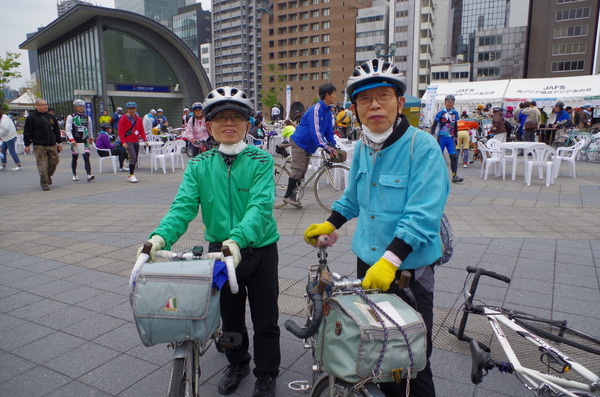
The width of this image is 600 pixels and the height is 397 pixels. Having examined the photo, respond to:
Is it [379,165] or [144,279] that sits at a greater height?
[379,165]

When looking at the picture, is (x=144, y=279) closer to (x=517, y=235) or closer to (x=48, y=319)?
(x=48, y=319)

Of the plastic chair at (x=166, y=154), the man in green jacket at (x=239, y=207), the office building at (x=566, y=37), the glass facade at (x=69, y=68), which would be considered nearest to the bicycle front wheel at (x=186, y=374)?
the man in green jacket at (x=239, y=207)

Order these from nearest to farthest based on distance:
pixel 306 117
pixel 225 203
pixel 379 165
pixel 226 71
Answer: pixel 379 165
pixel 225 203
pixel 306 117
pixel 226 71

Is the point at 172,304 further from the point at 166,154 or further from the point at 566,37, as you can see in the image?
the point at 566,37

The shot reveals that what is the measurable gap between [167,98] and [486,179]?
138ft

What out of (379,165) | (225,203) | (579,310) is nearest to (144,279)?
(225,203)

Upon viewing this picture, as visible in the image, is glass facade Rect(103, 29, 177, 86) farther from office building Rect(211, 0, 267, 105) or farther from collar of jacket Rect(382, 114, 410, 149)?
office building Rect(211, 0, 267, 105)

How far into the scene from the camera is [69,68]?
45625 millimetres

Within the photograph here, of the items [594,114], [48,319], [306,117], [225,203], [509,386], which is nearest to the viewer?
[225,203]

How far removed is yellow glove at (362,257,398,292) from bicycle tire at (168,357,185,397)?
898 millimetres

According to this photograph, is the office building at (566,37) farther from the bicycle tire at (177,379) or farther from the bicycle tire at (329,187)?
the bicycle tire at (177,379)

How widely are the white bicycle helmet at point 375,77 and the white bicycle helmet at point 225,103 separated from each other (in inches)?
26.4

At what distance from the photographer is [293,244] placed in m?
5.83

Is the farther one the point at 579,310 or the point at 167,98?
the point at 167,98
